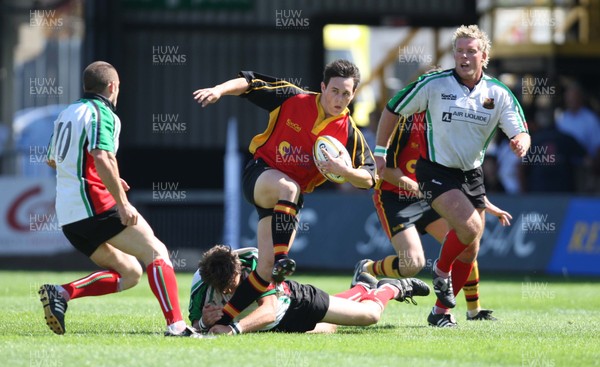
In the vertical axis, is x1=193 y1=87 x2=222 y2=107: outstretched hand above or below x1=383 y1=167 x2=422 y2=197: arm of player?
above

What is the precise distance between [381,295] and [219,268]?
66.2 inches

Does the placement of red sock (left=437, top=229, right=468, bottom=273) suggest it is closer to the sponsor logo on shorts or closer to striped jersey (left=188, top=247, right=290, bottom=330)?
the sponsor logo on shorts

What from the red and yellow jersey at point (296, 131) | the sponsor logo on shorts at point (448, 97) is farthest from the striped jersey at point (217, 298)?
the sponsor logo on shorts at point (448, 97)

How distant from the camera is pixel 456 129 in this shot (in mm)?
9414

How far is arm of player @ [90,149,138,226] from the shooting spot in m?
7.77

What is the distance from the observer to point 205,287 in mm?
8367

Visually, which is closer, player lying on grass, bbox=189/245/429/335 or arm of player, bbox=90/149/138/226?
arm of player, bbox=90/149/138/226

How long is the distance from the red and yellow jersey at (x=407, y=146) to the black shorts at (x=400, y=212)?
0.31 ft

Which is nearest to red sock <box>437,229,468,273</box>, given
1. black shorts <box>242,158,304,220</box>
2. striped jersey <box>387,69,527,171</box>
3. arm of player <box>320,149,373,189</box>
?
striped jersey <box>387,69,527,171</box>

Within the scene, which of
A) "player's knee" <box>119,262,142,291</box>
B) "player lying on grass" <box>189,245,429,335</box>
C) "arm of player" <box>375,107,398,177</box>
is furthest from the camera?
"arm of player" <box>375,107,398,177</box>

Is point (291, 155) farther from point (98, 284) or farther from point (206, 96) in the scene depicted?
point (98, 284)

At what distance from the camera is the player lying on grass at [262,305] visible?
8234 millimetres

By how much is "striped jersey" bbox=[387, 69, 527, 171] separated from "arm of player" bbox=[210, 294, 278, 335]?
81.2 inches

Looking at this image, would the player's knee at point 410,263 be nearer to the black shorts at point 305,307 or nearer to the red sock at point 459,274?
the red sock at point 459,274
